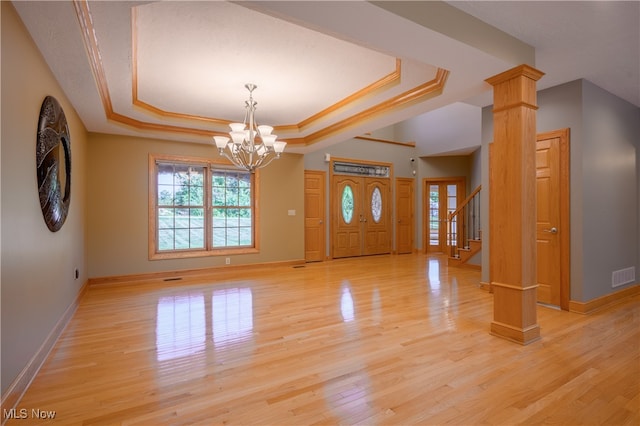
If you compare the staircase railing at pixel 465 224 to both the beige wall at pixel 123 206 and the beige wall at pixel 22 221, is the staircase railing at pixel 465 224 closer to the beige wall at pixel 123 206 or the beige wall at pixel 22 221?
the beige wall at pixel 123 206

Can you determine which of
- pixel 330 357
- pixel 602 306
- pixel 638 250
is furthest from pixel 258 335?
pixel 638 250

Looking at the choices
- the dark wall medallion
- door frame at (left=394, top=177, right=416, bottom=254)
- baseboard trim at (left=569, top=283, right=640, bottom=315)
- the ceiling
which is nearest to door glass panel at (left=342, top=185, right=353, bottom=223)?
door frame at (left=394, top=177, right=416, bottom=254)

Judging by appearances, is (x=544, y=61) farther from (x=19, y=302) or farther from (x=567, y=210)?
(x=19, y=302)

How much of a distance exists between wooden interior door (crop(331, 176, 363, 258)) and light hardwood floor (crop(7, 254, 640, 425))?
3.73 metres

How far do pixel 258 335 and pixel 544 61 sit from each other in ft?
12.7

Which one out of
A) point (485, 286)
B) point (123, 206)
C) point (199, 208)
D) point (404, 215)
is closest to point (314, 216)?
point (199, 208)

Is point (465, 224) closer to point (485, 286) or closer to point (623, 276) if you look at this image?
point (485, 286)

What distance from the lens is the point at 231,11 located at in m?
2.45

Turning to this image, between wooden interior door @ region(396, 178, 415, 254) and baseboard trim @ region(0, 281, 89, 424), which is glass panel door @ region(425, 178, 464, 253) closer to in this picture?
wooden interior door @ region(396, 178, 415, 254)

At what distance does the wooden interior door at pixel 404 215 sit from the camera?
9008 mm

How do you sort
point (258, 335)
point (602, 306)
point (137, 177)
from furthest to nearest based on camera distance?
point (137, 177)
point (602, 306)
point (258, 335)

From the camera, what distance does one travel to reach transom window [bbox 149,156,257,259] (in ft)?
18.6

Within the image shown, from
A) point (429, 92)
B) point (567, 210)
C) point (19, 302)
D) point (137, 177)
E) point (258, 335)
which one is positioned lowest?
point (258, 335)

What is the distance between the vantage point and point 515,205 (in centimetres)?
285
